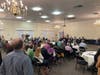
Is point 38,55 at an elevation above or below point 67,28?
below

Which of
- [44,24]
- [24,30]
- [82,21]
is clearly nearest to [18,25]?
[24,30]

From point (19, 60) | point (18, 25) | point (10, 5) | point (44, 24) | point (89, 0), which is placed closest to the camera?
point (19, 60)

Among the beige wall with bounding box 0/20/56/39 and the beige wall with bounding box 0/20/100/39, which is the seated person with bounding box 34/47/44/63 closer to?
the beige wall with bounding box 0/20/100/39

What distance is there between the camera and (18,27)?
66.0 ft

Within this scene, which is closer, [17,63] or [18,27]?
[17,63]

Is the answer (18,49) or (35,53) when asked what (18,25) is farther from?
(18,49)

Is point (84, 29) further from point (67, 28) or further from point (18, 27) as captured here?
point (18, 27)

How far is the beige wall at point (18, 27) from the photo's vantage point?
19.1 meters

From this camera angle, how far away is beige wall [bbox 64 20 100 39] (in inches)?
734

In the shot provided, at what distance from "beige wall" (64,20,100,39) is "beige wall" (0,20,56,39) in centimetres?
310

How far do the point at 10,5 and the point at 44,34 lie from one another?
16.2 m

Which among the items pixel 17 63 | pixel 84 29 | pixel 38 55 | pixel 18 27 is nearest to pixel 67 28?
pixel 84 29

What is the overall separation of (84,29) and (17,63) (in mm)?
17837

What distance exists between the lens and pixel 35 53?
686 cm
